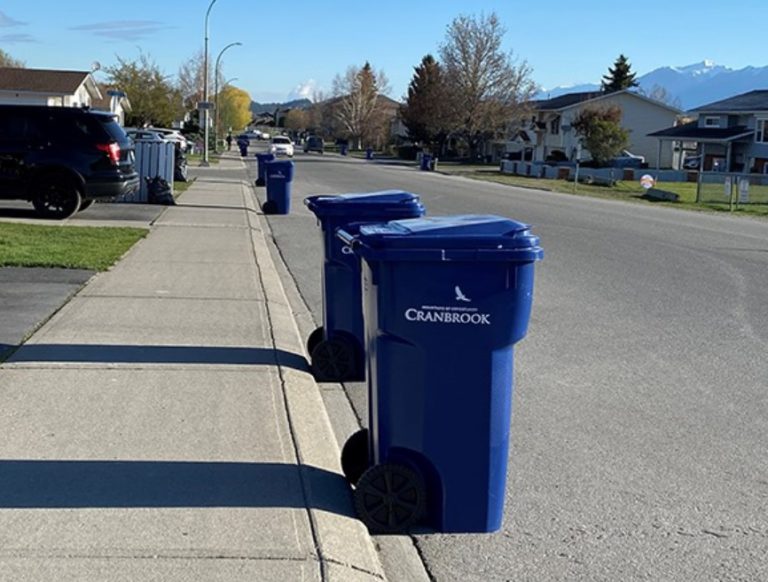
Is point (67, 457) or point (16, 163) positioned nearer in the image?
point (67, 457)

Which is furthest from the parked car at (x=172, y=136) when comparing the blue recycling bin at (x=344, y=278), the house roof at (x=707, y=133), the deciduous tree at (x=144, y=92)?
the blue recycling bin at (x=344, y=278)

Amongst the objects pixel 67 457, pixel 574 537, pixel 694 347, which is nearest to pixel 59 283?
pixel 67 457

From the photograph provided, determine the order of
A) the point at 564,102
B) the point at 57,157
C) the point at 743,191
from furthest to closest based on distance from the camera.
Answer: the point at 564,102, the point at 743,191, the point at 57,157

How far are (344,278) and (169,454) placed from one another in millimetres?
2229

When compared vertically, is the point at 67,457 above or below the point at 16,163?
below

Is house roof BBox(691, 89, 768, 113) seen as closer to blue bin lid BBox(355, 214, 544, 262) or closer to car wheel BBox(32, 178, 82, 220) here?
car wheel BBox(32, 178, 82, 220)

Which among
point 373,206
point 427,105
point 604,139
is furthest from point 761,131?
point 373,206

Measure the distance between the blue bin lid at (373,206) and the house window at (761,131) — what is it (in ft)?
206

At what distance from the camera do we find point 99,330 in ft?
25.7

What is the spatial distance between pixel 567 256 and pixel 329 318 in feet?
31.4

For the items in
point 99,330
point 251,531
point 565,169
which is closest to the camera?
point 251,531

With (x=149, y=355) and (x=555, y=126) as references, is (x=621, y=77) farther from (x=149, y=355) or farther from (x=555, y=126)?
(x=149, y=355)

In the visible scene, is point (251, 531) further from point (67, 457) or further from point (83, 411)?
point (83, 411)

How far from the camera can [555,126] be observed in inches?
3425
